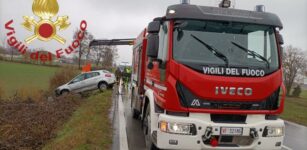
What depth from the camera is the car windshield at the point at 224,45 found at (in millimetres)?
5562

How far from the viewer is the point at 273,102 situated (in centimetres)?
579

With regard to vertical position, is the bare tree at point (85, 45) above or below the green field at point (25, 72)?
above

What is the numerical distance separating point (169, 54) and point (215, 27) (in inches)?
37.1

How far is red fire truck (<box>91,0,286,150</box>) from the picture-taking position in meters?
5.42

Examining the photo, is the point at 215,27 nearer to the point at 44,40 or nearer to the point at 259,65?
the point at 259,65

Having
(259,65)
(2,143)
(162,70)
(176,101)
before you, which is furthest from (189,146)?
(2,143)

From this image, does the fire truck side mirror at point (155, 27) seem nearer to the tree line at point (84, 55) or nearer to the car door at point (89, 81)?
the car door at point (89, 81)

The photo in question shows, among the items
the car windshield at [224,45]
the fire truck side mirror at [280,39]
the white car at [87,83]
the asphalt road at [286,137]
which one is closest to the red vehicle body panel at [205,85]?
the car windshield at [224,45]

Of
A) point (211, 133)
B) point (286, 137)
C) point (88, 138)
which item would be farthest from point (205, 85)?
point (286, 137)

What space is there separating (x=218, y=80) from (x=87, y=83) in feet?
59.2

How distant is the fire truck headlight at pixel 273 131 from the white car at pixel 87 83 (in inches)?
704

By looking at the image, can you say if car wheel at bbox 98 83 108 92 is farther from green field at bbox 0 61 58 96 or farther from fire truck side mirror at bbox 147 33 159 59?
fire truck side mirror at bbox 147 33 159 59

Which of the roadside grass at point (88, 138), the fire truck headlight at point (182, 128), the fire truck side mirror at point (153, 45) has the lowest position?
the roadside grass at point (88, 138)

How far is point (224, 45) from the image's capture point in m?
5.68
